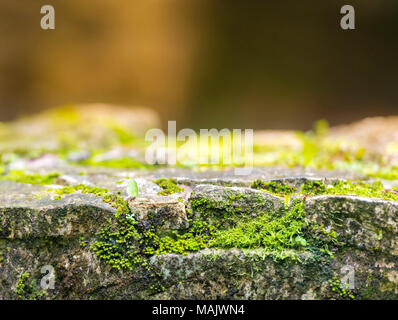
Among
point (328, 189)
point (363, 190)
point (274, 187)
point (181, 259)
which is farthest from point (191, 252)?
point (363, 190)

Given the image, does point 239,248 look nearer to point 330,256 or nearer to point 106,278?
point 330,256

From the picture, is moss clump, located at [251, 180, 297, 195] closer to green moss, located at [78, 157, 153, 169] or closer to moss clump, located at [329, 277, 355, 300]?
moss clump, located at [329, 277, 355, 300]

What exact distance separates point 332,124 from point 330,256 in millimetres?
4714

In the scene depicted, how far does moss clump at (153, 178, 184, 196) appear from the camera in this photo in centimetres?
267

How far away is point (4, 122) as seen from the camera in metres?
6.59

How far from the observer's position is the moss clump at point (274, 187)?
268 centimetres

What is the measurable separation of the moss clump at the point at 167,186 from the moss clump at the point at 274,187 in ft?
2.25

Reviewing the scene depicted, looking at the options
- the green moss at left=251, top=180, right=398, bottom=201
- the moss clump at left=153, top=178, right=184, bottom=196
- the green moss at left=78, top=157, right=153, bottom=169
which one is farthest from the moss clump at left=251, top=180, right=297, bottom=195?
the green moss at left=78, top=157, right=153, bottom=169

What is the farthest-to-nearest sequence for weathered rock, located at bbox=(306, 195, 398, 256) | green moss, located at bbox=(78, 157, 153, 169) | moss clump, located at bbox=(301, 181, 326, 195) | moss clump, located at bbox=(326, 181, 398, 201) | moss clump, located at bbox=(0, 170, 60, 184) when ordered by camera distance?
1. green moss, located at bbox=(78, 157, 153, 169)
2. moss clump, located at bbox=(0, 170, 60, 184)
3. moss clump, located at bbox=(301, 181, 326, 195)
4. moss clump, located at bbox=(326, 181, 398, 201)
5. weathered rock, located at bbox=(306, 195, 398, 256)

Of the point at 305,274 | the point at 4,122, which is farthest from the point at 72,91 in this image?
the point at 305,274

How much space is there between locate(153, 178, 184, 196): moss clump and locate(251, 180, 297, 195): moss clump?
0.69 meters

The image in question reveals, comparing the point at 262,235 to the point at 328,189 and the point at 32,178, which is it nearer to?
the point at 328,189

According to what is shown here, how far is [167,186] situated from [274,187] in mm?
975

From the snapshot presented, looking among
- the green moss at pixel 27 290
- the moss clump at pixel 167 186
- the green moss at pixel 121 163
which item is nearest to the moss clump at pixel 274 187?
the moss clump at pixel 167 186
